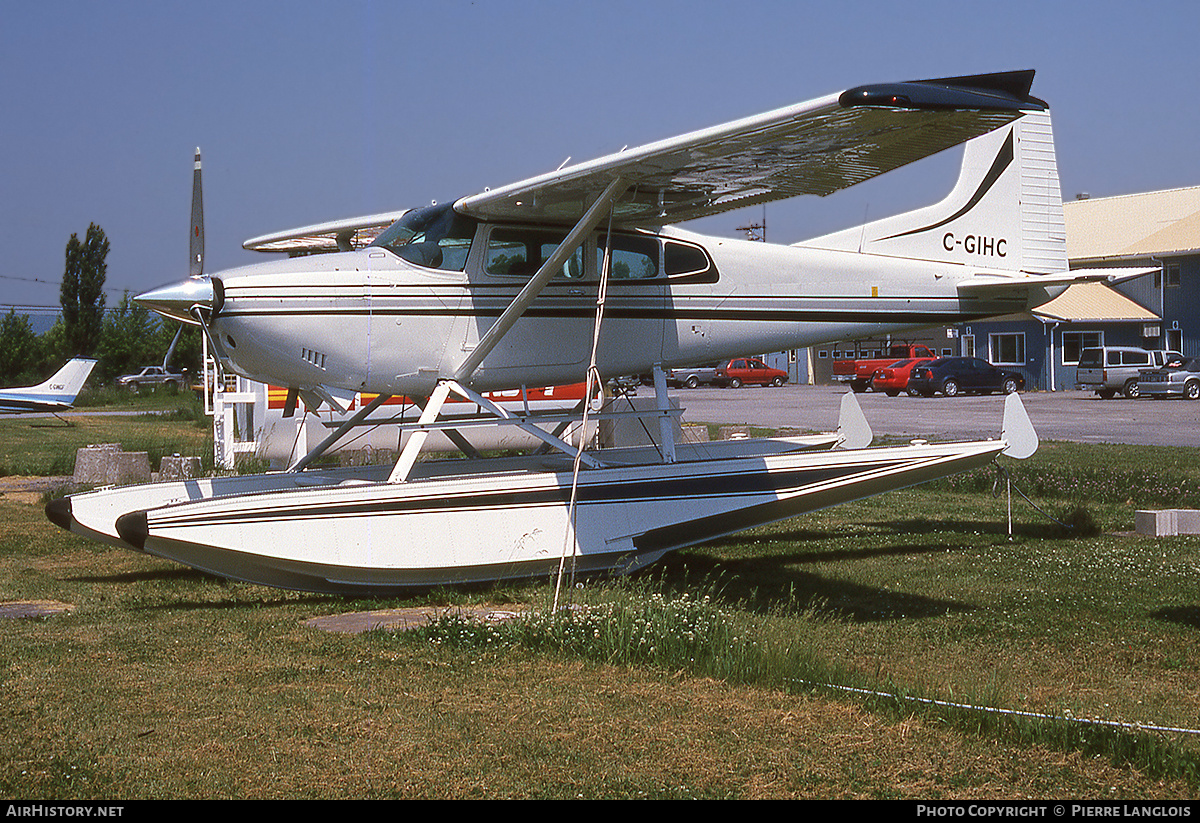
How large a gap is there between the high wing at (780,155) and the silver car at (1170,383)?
108 ft

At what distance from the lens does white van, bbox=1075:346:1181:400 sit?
38594mm

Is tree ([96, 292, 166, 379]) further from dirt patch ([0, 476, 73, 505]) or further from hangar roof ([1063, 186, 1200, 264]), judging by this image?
hangar roof ([1063, 186, 1200, 264])

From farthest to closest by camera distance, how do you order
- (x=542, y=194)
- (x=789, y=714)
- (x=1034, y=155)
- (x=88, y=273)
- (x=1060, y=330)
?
1. (x=88, y=273)
2. (x=1060, y=330)
3. (x=1034, y=155)
4. (x=542, y=194)
5. (x=789, y=714)

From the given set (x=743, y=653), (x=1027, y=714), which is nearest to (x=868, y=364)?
(x=743, y=653)

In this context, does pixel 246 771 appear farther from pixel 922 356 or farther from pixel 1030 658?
pixel 922 356

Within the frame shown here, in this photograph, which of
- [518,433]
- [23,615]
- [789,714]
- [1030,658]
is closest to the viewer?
[789,714]

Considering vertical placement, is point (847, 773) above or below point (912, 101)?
below

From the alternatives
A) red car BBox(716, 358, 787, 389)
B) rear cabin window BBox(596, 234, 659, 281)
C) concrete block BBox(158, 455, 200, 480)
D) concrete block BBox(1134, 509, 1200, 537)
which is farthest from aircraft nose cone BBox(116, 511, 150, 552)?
red car BBox(716, 358, 787, 389)

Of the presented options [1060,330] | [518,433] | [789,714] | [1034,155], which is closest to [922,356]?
[1060,330]

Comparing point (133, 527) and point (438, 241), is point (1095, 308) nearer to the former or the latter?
point (438, 241)

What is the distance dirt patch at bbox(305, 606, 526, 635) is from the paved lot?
419 inches

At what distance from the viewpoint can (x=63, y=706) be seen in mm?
5398

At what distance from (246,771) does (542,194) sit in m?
5.58

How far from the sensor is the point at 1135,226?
52062 mm
